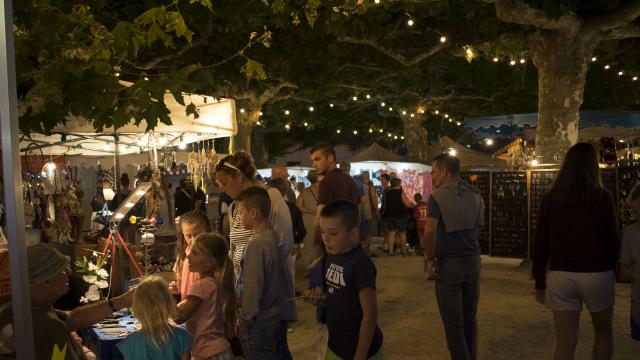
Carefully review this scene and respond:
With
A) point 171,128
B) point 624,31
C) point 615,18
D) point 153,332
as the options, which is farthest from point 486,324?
point 624,31

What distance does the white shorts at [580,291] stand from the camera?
4773mm

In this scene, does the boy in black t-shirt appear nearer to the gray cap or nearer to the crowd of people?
the crowd of people

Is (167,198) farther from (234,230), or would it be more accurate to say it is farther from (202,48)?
(202,48)

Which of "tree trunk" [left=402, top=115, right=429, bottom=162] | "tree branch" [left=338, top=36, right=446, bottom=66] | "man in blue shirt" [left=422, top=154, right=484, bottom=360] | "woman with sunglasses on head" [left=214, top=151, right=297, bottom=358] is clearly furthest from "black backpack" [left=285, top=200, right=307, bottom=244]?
"tree trunk" [left=402, top=115, right=429, bottom=162]

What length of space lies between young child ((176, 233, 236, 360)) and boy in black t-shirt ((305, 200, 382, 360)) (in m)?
1.00

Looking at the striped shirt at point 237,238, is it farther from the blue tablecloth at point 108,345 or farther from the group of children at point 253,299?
the blue tablecloth at point 108,345

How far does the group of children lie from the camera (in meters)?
3.81

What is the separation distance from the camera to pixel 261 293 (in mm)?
4738

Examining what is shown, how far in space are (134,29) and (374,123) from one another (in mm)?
34705

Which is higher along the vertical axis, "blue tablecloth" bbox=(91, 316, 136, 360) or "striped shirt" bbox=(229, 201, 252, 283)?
"striped shirt" bbox=(229, 201, 252, 283)

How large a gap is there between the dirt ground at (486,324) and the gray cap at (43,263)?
416 cm

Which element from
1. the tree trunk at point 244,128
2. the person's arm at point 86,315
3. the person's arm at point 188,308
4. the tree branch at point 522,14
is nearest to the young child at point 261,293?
the person's arm at point 188,308

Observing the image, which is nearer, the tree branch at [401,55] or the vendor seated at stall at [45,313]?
the vendor seated at stall at [45,313]

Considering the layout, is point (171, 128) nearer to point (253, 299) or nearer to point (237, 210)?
point (237, 210)
